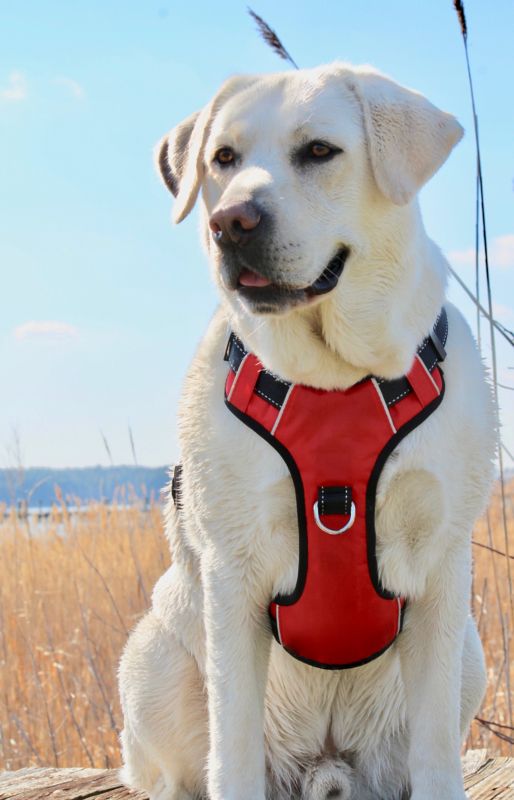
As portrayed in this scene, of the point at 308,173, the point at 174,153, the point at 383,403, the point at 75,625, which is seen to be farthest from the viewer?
the point at 75,625

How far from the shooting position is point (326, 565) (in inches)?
73.3

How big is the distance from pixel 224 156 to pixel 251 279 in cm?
33

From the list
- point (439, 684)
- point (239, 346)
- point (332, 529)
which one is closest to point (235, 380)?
point (239, 346)

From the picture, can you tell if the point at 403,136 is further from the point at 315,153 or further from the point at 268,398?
the point at 268,398

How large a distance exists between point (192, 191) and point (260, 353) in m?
0.40

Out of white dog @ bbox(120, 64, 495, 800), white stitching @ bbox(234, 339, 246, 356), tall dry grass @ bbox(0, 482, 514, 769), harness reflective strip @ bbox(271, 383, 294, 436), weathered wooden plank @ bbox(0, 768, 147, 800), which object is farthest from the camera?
tall dry grass @ bbox(0, 482, 514, 769)

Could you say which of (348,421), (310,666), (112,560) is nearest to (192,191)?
(348,421)

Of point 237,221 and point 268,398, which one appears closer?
point 237,221

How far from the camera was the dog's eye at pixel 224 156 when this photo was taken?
6.25ft

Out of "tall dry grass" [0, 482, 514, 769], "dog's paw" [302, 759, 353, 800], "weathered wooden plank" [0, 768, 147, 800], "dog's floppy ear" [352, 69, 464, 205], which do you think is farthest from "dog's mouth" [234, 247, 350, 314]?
"tall dry grass" [0, 482, 514, 769]

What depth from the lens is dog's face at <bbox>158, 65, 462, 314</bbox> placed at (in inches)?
67.2

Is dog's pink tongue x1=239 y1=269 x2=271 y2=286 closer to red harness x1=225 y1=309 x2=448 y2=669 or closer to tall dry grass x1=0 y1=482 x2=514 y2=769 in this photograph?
red harness x1=225 y1=309 x2=448 y2=669

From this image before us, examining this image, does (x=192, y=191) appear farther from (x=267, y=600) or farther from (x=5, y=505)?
(x=5, y=505)

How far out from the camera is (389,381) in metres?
1.93
